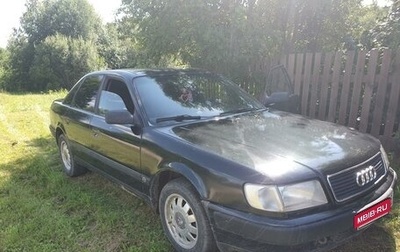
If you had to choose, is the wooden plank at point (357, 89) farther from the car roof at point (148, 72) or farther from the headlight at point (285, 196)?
the headlight at point (285, 196)

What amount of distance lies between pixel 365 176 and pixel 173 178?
5.01ft

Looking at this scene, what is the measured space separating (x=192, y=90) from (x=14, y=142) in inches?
210

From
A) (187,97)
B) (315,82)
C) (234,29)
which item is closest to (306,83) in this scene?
(315,82)

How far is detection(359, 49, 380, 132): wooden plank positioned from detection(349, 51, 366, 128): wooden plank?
0.30 ft

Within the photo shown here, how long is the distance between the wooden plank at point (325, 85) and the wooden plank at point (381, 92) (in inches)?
32.0

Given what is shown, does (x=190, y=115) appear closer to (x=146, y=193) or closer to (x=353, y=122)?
(x=146, y=193)

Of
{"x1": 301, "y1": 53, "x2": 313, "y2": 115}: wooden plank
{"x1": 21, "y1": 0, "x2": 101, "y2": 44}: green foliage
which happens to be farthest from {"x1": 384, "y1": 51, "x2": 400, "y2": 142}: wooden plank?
{"x1": 21, "y1": 0, "x2": 101, "y2": 44}: green foliage

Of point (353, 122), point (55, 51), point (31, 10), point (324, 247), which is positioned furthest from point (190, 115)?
point (31, 10)

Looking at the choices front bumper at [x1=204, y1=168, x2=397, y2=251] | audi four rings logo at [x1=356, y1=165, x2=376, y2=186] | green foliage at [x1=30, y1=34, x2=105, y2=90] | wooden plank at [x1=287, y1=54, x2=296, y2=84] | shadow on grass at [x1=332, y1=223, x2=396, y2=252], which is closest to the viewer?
front bumper at [x1=204, y1=168, x2=397, y2=251]

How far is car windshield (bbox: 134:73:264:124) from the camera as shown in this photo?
3.43 meters

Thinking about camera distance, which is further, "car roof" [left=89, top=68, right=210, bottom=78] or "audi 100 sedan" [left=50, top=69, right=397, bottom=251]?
"car roof" [left=89, top=68, right=210, bottom=78]

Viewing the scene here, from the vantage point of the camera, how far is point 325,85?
220 inches

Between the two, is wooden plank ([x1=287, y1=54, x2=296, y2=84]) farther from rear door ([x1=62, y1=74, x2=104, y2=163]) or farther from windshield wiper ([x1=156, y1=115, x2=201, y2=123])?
rear door ([x1=62, y1=74, x2=104, y2=163])

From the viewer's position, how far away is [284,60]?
6.26 m
